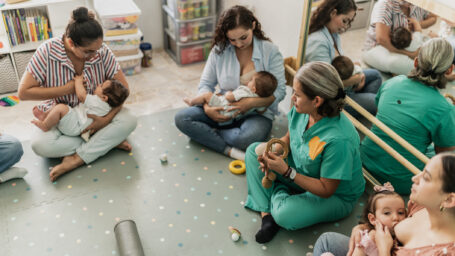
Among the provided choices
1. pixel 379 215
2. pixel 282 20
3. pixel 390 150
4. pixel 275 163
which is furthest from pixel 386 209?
pixel 282 20

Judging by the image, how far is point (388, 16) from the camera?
2.58 metres


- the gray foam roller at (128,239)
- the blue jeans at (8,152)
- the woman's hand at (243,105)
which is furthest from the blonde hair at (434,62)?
the blue jeans at (8,152)

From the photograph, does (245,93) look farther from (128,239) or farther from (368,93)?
(128,239)

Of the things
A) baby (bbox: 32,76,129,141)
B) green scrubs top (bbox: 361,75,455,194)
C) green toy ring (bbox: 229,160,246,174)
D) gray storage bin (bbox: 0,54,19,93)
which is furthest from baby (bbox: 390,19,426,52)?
gray storage bin (bbox: 0,54,19,93)

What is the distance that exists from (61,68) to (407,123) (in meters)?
2.01

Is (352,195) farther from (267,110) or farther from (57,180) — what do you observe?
(57,180)

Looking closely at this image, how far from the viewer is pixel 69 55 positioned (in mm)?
2578

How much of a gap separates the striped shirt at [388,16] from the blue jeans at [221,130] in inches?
34.3

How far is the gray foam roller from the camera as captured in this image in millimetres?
2070

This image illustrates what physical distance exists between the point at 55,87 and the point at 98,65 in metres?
0.29

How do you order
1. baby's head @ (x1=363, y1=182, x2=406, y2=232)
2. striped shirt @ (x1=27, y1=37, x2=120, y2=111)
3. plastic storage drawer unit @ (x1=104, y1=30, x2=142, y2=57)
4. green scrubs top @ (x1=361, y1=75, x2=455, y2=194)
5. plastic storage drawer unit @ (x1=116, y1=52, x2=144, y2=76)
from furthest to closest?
plastic storage drawer unit @ (x1=116, y1=52, x2=144, y2=76) → plastic storage drawer unit @ (x1=104, y1=30, x2=142, y2=57) → striped shirt @ (x1=27, y1=37, x2=120, y2=111) → green scrubs top @ (x1=361, y1=75, x2=455, y2=194) → baby's head @ (x1=363, y1=182, x2=406, y2=232)

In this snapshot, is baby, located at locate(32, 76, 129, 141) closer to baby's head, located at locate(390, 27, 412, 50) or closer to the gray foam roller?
the gray foam roller

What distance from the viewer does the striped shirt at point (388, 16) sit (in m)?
2.45

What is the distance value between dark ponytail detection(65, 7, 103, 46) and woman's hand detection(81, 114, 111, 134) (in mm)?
498
